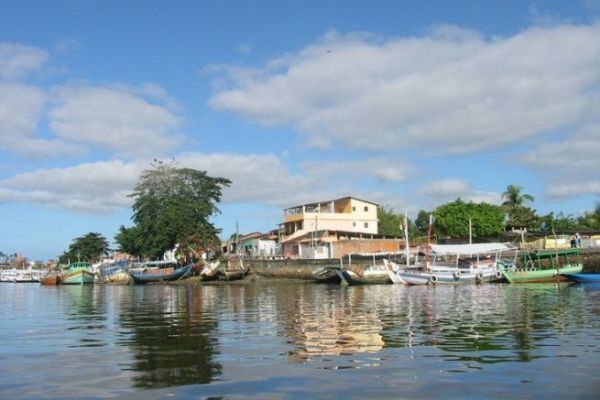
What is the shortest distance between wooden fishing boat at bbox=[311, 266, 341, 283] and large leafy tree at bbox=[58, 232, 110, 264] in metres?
72.3

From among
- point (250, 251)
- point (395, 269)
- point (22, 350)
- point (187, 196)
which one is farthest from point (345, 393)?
point (250, 251)

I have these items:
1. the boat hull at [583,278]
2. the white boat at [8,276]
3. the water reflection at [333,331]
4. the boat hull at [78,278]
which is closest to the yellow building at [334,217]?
the boat hull at [78,278]

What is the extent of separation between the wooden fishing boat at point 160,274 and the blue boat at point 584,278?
147 feet

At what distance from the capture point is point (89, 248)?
128500 mm

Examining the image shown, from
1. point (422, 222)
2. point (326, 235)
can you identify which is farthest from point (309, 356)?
point (422, 222)

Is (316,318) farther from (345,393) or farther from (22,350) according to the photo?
(345,393)

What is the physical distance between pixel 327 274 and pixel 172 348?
175ft

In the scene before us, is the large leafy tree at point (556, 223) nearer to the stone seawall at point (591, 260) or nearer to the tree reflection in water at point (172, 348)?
the stone seawall at point (591, 260)

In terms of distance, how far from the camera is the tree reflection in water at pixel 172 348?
12.4m

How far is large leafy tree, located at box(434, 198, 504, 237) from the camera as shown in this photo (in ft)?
304

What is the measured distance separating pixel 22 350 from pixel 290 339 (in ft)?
23.9

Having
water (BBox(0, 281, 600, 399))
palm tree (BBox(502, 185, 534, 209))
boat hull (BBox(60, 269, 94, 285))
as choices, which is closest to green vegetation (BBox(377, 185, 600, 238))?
palm tree (BBox(502, 185, 534, 209))

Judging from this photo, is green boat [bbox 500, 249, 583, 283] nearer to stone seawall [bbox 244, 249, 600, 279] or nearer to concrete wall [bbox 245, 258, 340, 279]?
stone seawall [bbox 244, 249, 600, 279]

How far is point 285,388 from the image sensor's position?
11219 mm
